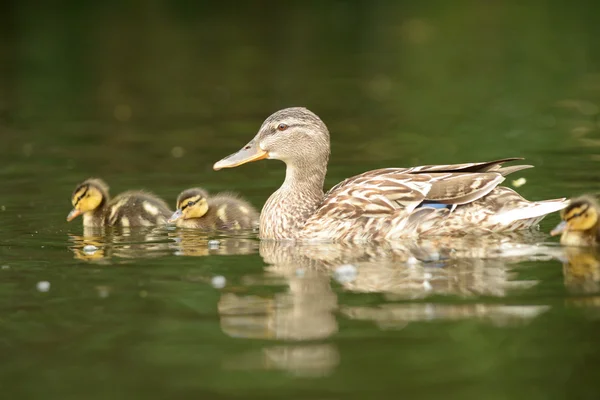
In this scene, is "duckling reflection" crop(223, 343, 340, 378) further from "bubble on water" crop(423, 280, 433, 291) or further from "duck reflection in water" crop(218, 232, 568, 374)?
"bubble on water" crop(423, 280, 433, 291)

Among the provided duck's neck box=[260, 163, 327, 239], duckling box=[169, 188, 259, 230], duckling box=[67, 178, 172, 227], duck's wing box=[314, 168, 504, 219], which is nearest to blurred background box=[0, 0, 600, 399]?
duckling box=[67, 178, 172, 227]

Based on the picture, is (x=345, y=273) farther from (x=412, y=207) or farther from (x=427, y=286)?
(x=412, y=207)

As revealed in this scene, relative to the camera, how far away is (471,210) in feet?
28.9

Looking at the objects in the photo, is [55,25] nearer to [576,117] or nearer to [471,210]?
[576,117]

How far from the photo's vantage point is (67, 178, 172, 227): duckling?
10.2m

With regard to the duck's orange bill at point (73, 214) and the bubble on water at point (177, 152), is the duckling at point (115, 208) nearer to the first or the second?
the duck's orange bill at point (73, 214)

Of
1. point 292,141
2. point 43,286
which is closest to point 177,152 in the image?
point 292,141

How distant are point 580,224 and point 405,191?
131cm

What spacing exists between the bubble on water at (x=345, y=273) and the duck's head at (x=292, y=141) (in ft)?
5.95

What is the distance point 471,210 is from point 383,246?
70cm

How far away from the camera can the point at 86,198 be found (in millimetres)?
10328

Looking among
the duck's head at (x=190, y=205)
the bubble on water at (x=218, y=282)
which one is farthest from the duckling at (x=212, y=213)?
the bubble on water at (x=218, y=282)

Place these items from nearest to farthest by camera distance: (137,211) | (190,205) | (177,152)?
(190,205)
(137,211)
(177,152)

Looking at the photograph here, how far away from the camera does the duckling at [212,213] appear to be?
9844 mm
